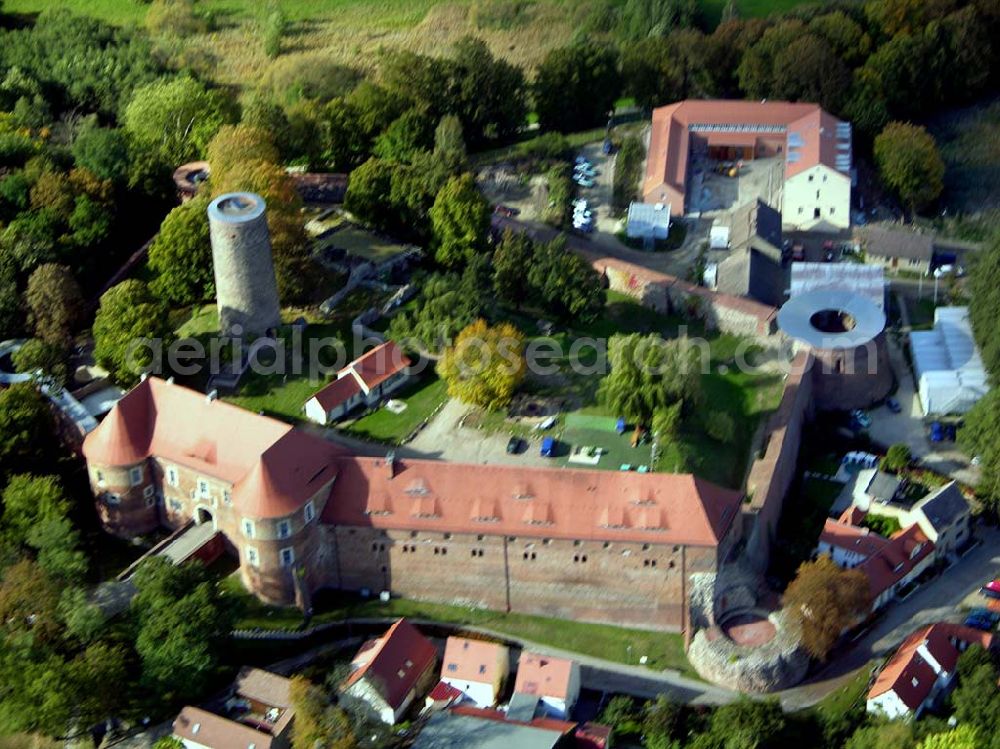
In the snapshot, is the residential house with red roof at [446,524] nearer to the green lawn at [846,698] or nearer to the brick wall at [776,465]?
the brick wall at [776,465]

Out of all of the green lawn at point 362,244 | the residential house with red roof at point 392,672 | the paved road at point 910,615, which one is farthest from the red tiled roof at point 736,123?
the residential house with red roof at point 392,672

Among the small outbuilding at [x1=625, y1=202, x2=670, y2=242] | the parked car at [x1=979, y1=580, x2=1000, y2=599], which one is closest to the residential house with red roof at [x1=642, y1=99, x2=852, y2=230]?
the small outbuilding at [x1=625, y1=202, x2=670, y2=242]

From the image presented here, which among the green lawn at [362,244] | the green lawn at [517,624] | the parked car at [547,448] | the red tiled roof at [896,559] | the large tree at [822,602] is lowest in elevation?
the green lawn at [517,624]

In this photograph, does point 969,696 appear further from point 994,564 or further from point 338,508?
point 338,508

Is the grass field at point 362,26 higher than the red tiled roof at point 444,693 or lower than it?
higher

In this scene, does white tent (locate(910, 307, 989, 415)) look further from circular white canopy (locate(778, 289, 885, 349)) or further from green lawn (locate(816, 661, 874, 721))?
green lawn (locate(816, 661, 874, 721))

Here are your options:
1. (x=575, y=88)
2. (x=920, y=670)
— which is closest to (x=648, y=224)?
(x=575, y=88)
